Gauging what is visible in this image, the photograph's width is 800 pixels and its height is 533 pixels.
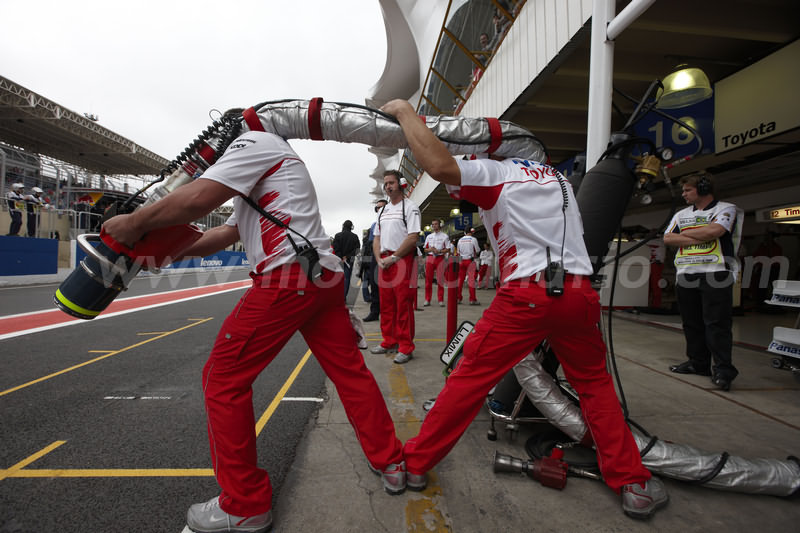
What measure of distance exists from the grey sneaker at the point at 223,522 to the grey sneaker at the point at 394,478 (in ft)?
1.63

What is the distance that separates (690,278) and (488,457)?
2872mm

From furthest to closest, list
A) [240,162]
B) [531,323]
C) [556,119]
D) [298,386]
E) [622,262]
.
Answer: [622,262], [556,119], [298,386], [531,323], [240,162]

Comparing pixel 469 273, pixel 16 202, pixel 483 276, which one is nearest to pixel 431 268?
pixel 469 273

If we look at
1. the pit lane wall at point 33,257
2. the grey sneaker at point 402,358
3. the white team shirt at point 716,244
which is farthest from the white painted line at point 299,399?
the pit lane wall at point 33,257

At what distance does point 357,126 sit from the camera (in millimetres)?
1541

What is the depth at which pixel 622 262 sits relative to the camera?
306 inches

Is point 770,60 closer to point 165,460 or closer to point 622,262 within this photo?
point 622,262

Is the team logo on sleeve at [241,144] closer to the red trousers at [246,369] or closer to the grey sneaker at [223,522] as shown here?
→ the red trousers at [246,369]

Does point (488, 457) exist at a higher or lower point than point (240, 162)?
lower

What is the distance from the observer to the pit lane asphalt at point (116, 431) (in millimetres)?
1514

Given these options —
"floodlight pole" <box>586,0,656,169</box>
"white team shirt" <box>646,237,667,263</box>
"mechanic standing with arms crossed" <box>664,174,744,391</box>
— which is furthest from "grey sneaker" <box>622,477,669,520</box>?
"white team shirt" <box>646,237,667,263</box>

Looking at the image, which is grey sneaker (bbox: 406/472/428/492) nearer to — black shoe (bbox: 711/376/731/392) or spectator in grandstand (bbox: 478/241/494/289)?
black shoe (bbox: 711/376/731/392)

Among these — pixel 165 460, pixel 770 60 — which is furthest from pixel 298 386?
pixel 770 60

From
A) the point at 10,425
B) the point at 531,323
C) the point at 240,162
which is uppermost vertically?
the point at 240,162
